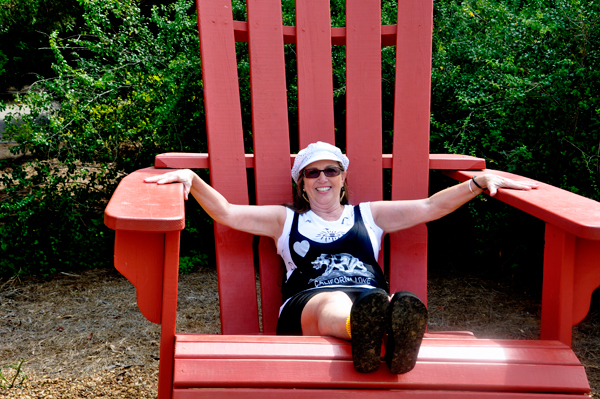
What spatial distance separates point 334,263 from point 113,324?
1551 millimetres

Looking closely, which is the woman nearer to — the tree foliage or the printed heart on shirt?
the printed heart on shirt

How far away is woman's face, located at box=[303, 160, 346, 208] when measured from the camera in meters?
1.94

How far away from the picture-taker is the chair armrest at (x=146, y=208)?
1.14 metres

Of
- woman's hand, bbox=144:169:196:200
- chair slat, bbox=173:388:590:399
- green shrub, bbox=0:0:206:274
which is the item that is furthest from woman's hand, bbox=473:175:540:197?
green shrub, bbox=0:0:206:274

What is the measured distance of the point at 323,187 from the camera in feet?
6.42

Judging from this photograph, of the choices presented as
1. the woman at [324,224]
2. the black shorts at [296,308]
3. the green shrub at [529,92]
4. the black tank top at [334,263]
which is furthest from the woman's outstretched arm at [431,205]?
the green shrub at [529,92]

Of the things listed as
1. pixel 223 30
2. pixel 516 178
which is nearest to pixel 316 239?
pixel 516 178

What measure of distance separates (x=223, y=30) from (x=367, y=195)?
88 centimetres

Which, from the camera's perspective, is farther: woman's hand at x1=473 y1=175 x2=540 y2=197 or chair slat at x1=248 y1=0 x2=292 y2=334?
chair slat at x1=248 y1=0 x2=292 y2=334

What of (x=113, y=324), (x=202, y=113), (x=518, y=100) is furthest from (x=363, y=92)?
(x=113, y=324)

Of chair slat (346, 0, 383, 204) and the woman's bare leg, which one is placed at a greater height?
chair slat (346, 0, 383, 204)

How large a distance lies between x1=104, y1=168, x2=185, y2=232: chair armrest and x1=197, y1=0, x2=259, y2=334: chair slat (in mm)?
415

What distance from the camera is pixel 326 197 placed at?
1.96 m

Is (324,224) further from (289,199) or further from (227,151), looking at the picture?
(227,151)
